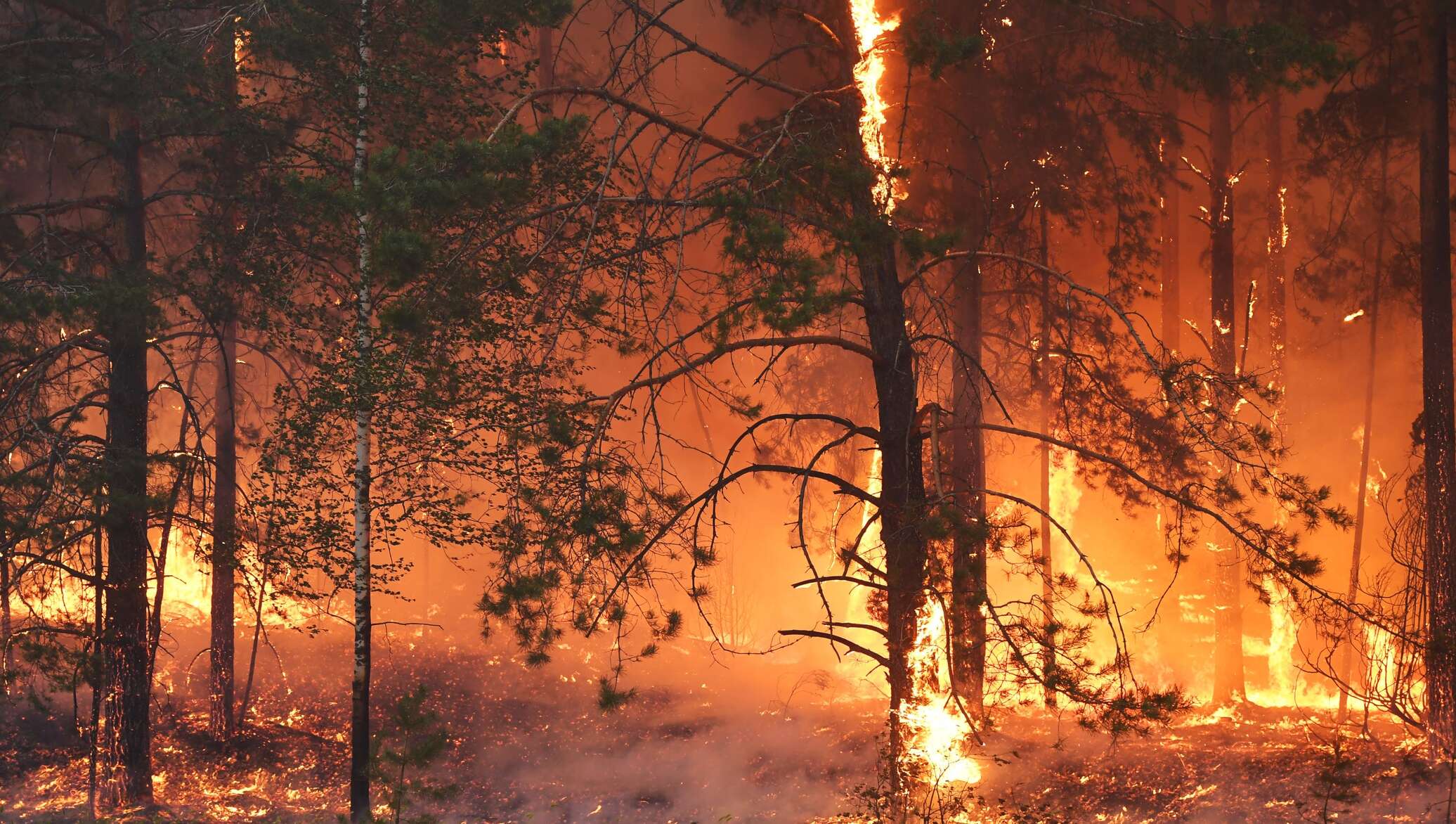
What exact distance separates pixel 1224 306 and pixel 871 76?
8532 millimetres

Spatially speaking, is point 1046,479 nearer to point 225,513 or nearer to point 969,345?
point 969,345

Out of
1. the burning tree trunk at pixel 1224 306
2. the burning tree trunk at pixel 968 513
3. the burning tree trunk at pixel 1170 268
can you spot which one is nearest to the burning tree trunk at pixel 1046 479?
the burning tree trunk at pixel 968 513

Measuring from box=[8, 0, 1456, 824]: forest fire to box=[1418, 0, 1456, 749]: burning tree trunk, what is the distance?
4 centimetres

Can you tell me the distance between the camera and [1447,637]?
877cm

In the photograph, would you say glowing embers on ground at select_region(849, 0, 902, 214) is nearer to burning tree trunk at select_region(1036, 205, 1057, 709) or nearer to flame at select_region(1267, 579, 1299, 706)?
burning tree trunk at select_region(1036, 205, 1057, 709)

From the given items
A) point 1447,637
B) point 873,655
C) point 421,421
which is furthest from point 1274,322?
point 421,421

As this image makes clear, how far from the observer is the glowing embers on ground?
29.7 feet

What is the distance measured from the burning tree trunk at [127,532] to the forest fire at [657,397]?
54mm

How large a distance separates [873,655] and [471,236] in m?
4.42

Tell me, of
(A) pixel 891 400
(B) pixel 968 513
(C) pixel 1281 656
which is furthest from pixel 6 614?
(C) pixel 1281 656

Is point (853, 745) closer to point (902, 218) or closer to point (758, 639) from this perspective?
point (902, 218)

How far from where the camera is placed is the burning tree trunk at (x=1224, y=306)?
50.8 feet

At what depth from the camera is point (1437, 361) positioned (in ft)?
35.9

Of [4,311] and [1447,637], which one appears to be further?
[4,311]
